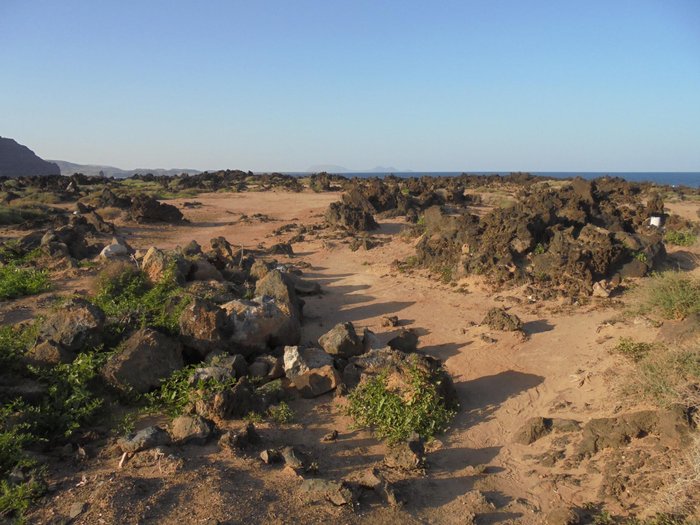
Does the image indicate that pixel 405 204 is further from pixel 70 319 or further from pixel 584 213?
pixel 70 319

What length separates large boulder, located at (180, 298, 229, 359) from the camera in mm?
6402

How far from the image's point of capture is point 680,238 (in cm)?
1372

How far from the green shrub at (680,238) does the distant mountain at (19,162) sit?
3053 inches

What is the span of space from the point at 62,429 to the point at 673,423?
18.5 feet

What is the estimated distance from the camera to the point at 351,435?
5.29m

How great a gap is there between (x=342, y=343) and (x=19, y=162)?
284 feet

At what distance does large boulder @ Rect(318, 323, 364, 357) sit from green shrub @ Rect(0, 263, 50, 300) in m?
5.31

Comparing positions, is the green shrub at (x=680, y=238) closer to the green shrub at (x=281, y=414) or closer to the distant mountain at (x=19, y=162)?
the green shrub at (x=281, y=414)

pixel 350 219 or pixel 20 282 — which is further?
pixel 350 219

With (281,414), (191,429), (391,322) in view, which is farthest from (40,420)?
(391,322)

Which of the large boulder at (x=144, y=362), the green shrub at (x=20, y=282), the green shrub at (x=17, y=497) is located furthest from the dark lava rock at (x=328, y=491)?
the green shrub at (x=20, y=282)

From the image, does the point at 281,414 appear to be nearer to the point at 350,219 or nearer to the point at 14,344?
the point at 14,344

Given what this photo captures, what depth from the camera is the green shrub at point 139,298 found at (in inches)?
262

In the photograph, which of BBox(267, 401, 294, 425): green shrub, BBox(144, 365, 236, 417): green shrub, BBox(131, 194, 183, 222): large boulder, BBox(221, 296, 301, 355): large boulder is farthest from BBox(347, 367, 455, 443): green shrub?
BBox(131, 194, 183, 222): large boulder
